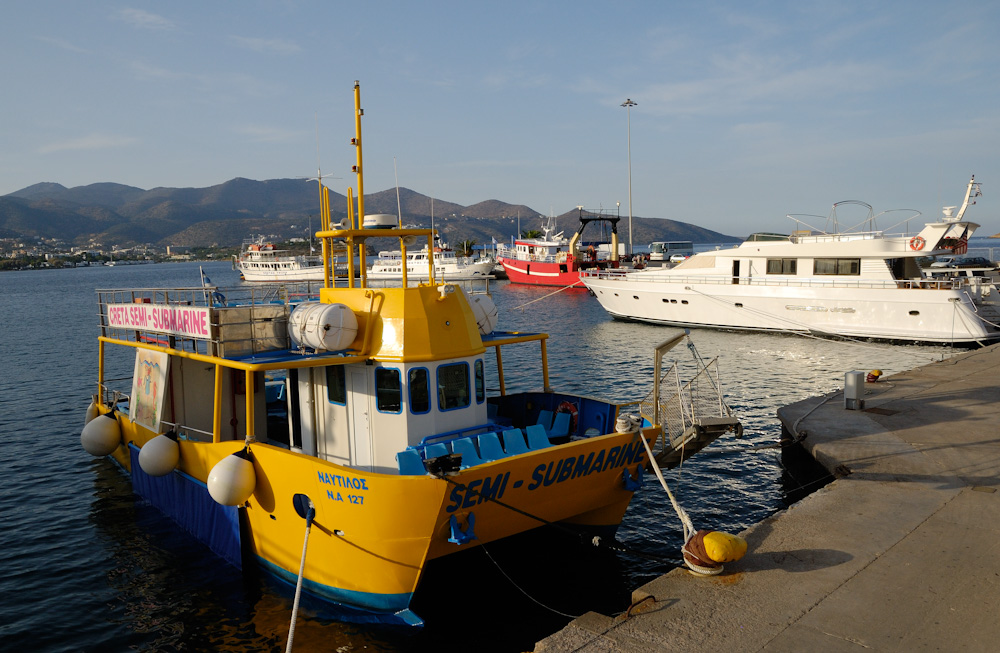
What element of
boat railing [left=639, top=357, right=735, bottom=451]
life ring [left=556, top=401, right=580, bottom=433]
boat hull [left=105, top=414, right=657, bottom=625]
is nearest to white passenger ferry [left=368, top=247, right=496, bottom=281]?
boat railing [left=639, top=357, right=735, bottom=451]

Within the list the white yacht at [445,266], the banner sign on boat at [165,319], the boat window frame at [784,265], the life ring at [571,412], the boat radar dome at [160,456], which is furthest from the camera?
the white yacht at [445,266]

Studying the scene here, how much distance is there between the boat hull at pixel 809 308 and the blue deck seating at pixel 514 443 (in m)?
30.6

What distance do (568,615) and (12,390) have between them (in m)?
27.5

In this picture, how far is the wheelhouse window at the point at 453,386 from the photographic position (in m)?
10.2

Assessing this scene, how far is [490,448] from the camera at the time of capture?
30.9 ft

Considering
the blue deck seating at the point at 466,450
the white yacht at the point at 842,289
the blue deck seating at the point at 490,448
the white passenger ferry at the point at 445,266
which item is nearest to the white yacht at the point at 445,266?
the white passenger ferry at the point at 445,266

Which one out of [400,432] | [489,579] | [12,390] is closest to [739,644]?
[489,579]

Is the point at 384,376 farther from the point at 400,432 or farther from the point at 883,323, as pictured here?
the point at 883,323

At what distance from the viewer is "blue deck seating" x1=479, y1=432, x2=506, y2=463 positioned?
30.8 ft

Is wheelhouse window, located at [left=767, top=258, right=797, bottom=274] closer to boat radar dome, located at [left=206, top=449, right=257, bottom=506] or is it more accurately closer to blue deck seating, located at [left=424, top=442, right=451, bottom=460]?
blue deck seating, located at [left=424, top=442, right=451, bottom=460]

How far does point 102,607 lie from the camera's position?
418 inches

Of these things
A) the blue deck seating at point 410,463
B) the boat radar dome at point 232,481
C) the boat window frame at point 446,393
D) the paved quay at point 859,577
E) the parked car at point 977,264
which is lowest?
the paved quay at point 859,577

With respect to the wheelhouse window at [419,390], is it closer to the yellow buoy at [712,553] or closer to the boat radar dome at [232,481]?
the boat radar dome at [232,481]

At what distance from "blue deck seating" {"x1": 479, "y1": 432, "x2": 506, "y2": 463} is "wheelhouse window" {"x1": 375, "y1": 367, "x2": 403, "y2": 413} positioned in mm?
1429
